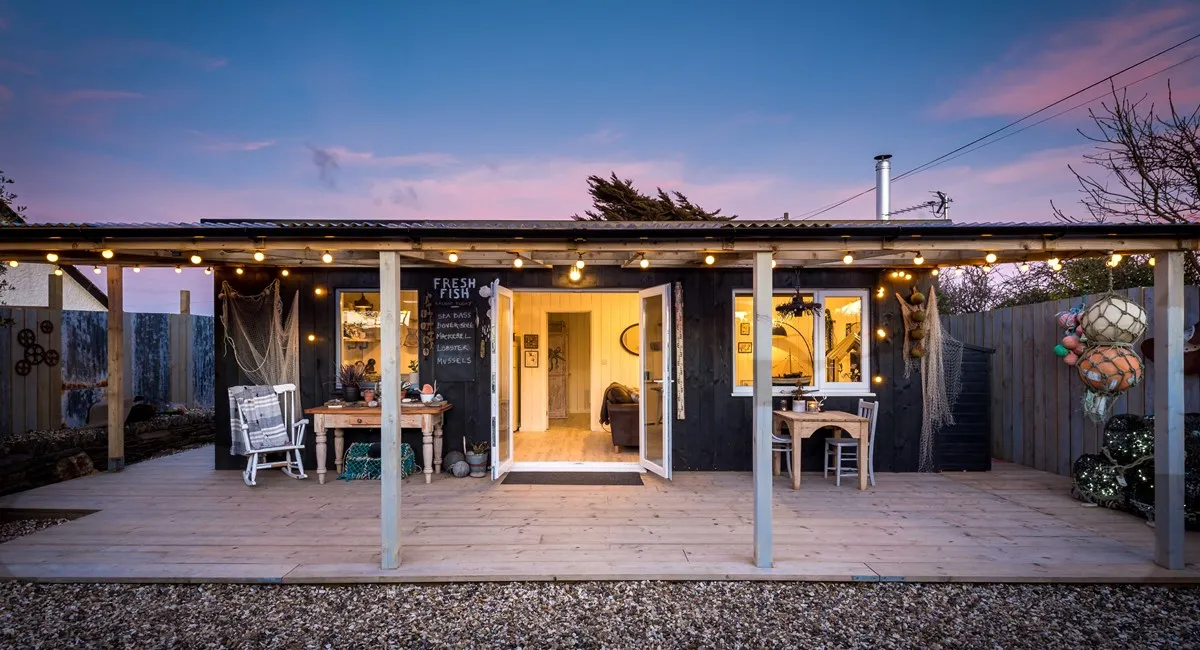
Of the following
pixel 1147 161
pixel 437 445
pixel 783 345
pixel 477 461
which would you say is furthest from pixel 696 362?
pixel 1147 161

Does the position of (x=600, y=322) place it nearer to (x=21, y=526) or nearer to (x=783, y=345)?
(x=783, y=345)

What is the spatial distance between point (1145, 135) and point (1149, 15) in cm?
204

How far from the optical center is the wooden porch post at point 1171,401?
3.29 metres

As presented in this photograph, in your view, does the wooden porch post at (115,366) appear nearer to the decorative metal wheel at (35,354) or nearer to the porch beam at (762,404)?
the decorative metal wheel at (35,354)

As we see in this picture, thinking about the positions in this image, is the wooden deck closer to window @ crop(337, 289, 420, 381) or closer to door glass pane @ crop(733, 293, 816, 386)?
door glass pane @ crop(733, 293, 816, 386)

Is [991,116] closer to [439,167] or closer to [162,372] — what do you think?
[439,167]

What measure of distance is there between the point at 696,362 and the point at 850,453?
78.3 inches

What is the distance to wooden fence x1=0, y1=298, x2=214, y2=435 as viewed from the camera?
6.67 m

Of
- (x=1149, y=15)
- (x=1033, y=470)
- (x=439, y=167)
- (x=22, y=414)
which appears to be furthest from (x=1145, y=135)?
(x=22, y=414)

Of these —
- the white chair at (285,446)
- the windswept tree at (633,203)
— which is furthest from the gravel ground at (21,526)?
the windswept tree at (633,203)

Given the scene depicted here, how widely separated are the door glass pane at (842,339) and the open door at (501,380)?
3758 mm

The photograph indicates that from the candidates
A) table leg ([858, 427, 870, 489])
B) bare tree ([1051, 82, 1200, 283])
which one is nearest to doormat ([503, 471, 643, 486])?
table leg ([858, 427, 870, 489])

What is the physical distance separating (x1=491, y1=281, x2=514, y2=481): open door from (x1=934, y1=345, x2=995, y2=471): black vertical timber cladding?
493 centimetres

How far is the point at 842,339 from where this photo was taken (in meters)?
6.29
